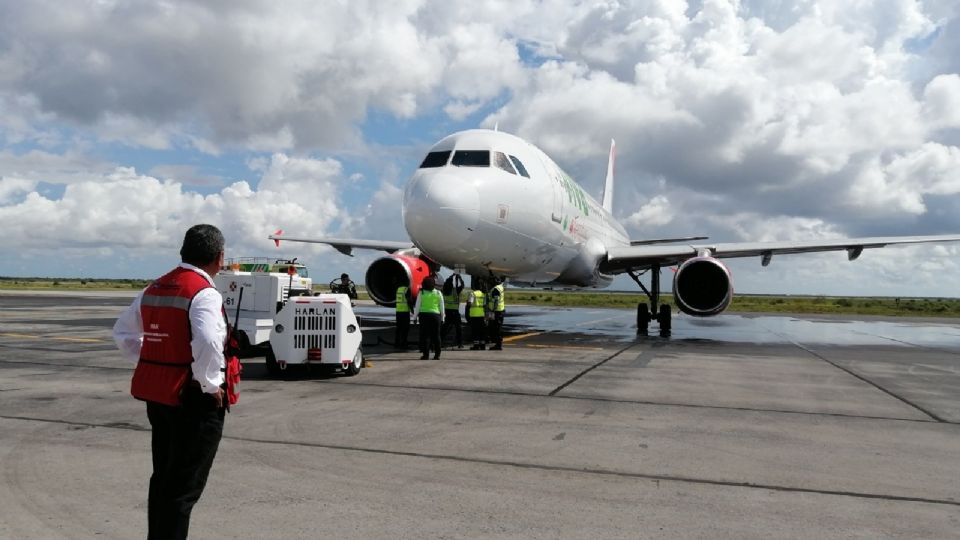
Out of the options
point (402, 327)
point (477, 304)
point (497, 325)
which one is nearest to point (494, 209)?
point (477, 304)

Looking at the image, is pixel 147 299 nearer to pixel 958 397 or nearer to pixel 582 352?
pixel 958 397

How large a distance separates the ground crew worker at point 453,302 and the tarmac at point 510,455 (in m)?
4.09

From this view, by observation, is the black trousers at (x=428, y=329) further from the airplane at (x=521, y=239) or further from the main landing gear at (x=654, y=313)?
the main landing gear at (x=654, y=313)

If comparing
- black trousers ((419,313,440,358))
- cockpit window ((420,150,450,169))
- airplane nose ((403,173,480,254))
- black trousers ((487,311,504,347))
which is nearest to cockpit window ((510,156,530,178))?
cockpit window ((420,150,450,169))

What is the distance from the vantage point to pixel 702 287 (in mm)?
16391

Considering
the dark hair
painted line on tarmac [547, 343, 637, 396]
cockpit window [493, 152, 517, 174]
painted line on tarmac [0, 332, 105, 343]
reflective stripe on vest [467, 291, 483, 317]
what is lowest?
painted line on tarmac [547, 343, 637, 396]

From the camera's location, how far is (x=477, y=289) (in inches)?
593

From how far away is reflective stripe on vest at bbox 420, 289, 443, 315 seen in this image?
11.7 m

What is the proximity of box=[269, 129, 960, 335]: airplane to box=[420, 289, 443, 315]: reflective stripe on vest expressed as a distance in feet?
2.36

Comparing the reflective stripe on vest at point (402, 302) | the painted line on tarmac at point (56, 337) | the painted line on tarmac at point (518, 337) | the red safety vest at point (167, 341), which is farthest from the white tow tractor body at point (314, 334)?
the painted line on tarmac at point (518, 337)

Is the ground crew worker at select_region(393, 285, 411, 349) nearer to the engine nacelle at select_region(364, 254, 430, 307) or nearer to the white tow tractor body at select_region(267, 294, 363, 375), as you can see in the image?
the engine nacelle at select_region(364, 254, 430, 307)

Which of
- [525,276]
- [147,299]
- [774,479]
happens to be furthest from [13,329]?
[774,479]

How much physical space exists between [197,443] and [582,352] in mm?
11005

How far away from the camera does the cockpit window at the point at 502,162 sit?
42.3 ft
